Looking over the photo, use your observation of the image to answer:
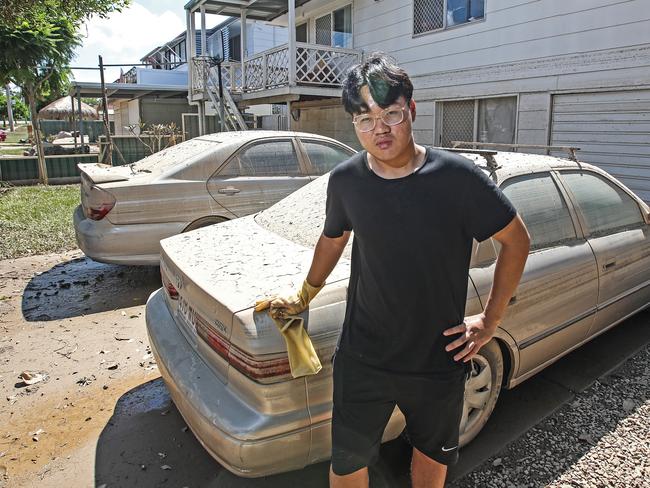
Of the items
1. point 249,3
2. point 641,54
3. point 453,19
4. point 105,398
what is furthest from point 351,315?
point 249,3

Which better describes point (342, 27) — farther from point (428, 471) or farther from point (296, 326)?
point (428, 471)

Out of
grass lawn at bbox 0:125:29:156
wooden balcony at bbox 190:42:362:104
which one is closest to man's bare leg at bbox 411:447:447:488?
wooden balcony at bbox 190:42:362:104

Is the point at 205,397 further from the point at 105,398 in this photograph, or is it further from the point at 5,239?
the point at 5,239

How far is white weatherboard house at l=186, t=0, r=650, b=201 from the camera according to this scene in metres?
7.09

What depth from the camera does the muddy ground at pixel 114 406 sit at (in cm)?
260

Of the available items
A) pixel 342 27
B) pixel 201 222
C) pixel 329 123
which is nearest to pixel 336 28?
pixel 342 27

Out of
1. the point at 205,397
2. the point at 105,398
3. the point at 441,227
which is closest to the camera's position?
the point at 441,227

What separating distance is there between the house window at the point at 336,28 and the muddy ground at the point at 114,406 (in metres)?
9.26

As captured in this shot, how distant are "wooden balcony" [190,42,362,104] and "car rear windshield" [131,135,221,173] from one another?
207 inches

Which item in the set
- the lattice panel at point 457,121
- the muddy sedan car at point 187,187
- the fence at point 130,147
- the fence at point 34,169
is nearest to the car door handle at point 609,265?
the muddy sedan car at point 187,187

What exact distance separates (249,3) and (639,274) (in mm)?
11859

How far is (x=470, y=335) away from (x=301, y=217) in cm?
166

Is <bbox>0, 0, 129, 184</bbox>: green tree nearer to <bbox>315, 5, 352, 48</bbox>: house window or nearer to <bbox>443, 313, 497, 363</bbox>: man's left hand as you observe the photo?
<bbox>315, 5, 352, 48</bbox>: house window

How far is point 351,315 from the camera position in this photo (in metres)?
1.89
